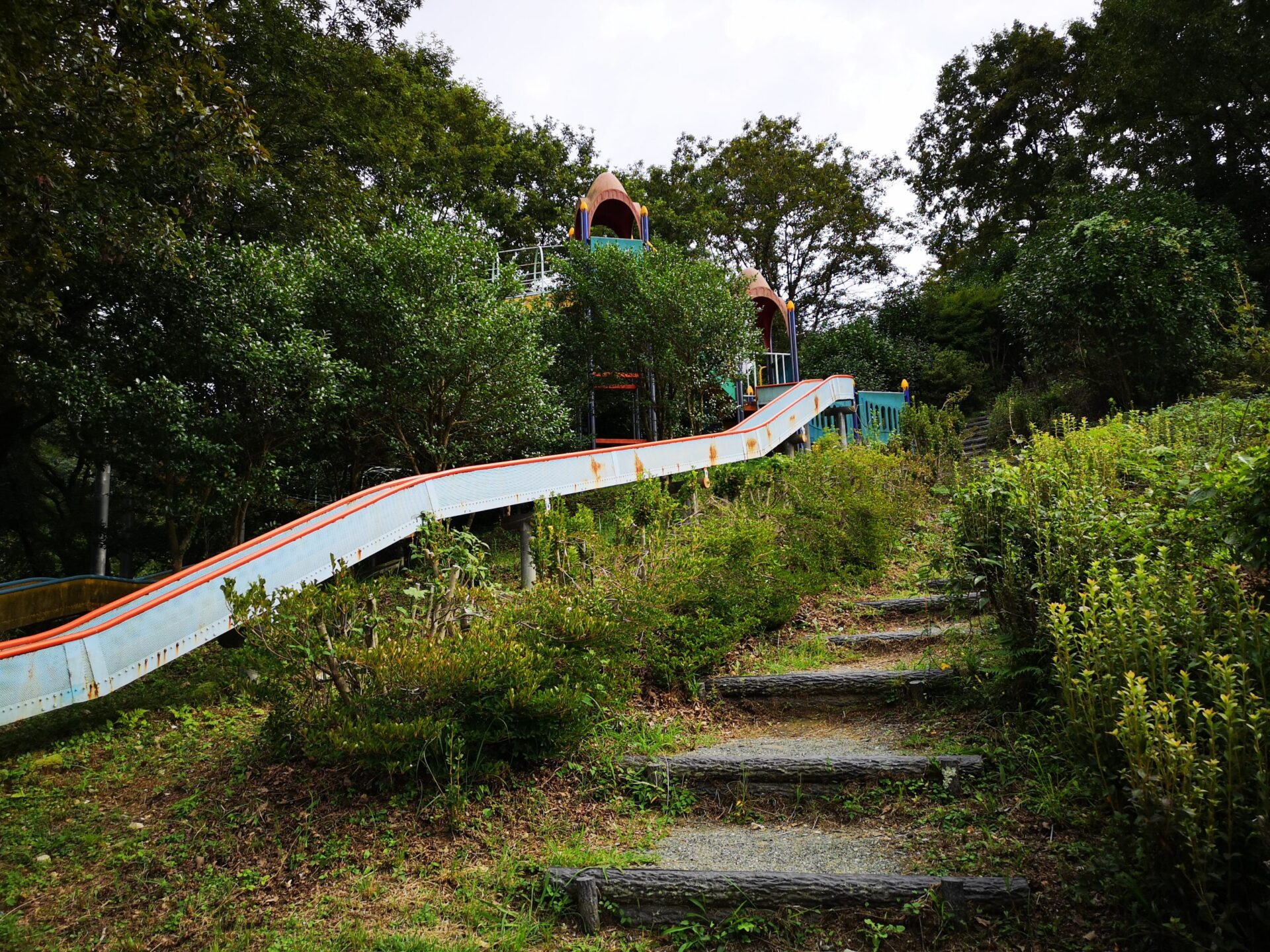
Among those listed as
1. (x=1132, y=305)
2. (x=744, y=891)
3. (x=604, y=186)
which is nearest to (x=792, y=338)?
(x=604, y=186)

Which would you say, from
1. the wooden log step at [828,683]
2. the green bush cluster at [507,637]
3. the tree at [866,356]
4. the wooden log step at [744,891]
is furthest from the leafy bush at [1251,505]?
the tree at [866,356]

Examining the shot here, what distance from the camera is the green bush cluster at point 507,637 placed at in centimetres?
394

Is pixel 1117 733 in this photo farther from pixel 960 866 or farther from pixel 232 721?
pixel 232 721

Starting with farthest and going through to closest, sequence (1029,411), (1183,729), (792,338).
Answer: (792,338), (1029,411), (1183,729)

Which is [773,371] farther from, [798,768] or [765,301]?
[798,768]

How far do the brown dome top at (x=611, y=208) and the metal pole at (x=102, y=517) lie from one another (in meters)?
9.10

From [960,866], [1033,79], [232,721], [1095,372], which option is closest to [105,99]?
[232,721]

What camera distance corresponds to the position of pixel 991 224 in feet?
86.4

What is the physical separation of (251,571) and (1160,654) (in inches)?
207

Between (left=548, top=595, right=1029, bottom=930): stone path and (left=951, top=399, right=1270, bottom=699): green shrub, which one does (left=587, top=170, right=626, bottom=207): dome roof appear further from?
(left=548, top=595, right=1029, bottom=930): stone path

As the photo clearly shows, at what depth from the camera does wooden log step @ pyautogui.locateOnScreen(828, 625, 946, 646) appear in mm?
5523

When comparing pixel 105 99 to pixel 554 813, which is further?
pixel 105 99

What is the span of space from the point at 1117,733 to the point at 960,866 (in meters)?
0.95

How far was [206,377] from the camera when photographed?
8.11m
